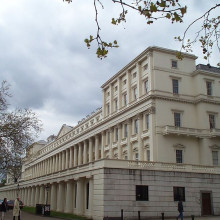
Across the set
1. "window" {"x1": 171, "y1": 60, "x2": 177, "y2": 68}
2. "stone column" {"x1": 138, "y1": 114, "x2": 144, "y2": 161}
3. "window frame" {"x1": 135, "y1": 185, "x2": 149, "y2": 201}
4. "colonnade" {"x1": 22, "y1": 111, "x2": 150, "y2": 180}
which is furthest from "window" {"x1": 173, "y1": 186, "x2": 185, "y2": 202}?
"window" {"x1": 171, "y1": 60, "x2": 177, "y2": 68}

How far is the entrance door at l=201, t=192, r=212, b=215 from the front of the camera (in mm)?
31808

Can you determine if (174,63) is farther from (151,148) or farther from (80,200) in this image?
(80,200)

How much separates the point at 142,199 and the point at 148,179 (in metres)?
1.99

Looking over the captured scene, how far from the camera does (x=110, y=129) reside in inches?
2010

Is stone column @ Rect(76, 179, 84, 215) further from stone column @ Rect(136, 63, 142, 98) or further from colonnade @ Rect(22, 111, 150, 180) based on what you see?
stone column @ Rect(136, 63, 142, 98)

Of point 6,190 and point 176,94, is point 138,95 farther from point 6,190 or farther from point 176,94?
point 6,190

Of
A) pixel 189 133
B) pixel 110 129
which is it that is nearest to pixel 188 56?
pixel 189 133

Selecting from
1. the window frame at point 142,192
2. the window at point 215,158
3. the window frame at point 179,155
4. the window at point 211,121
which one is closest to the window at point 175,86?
the window at point 211,121

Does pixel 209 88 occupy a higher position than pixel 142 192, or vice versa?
pixel 209 88

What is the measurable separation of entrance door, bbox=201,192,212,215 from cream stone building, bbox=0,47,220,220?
0.10 meters

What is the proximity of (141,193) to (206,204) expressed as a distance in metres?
7.81

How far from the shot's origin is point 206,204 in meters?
32.1

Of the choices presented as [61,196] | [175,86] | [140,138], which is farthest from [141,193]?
[175,86]

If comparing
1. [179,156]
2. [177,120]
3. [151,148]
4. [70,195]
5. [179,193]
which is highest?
[177,120]
